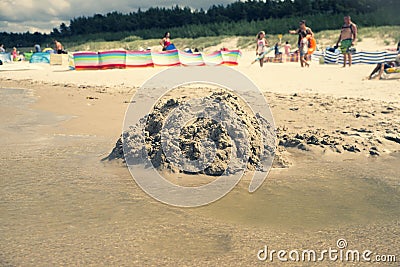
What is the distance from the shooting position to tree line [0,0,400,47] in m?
27.2

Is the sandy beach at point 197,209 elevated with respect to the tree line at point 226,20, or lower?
lower

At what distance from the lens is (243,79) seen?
8.04 m

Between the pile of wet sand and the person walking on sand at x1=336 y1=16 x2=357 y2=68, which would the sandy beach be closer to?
the pile of wet sand

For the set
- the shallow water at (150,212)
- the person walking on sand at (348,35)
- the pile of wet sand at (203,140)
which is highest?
the person walking on sand at (348,35)

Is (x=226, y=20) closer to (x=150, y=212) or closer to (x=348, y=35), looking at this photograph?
(x=348, y=35)

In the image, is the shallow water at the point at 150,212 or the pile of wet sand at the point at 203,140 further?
the pile of wet sand at the point at 203,140

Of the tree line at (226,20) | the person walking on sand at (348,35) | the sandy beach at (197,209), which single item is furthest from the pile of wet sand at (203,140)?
the tree line at (226,20)

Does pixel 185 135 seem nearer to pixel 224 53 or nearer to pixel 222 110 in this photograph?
pixel 222 110

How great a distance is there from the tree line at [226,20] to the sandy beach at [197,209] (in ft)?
72.7

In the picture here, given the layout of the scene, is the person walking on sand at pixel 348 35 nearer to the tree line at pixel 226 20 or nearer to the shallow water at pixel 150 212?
the shallow water at pixel 150 212

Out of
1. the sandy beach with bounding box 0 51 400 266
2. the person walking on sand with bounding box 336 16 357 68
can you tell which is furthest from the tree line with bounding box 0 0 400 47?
the sandy beach with bounding box 0 51 400 266

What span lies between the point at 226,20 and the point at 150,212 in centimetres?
3722

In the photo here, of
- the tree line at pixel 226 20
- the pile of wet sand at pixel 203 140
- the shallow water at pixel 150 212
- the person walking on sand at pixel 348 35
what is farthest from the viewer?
the tree line at pixel 226 20

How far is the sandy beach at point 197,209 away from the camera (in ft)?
7.69
